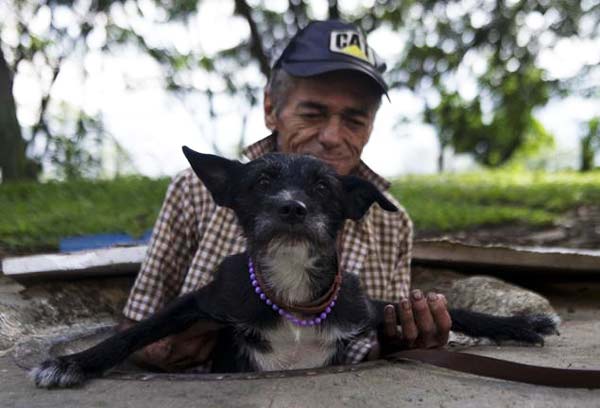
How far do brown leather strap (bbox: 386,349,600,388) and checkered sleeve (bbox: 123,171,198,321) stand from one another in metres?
1.65

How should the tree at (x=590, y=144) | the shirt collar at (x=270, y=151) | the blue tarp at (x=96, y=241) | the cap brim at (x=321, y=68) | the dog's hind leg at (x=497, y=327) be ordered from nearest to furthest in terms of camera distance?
the dog's hind leg at (x=497, y=327), the cap brim at (x=321, y=68), the shirt collar at (x=270, y=151), the blue tarp at (x=96, y=241), the tree at (x=590, y=144)

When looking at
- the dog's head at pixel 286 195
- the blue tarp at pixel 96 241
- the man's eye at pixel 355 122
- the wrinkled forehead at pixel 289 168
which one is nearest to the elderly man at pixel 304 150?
the man's eye at pixel 355 122

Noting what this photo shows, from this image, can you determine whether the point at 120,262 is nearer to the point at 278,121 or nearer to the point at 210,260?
the point at 210,260

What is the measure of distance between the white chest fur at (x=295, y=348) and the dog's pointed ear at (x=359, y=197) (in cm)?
55

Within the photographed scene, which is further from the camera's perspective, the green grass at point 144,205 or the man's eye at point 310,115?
the green grass at point 144,205

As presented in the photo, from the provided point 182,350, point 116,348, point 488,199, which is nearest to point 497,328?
point 182,350

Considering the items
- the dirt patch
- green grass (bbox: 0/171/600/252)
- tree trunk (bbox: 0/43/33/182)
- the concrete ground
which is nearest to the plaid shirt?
the concrete ground

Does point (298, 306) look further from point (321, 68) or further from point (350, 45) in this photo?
point (350, 45)

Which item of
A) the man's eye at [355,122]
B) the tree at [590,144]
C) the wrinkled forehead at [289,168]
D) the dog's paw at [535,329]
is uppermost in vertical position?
the tree at [590,144]

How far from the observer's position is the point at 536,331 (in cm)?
348

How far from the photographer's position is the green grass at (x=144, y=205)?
648 cm

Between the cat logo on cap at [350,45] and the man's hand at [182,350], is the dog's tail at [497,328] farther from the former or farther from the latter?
the cat logo on cap at [350,45]

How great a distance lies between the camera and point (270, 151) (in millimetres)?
4055

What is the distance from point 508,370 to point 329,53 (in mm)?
2022
